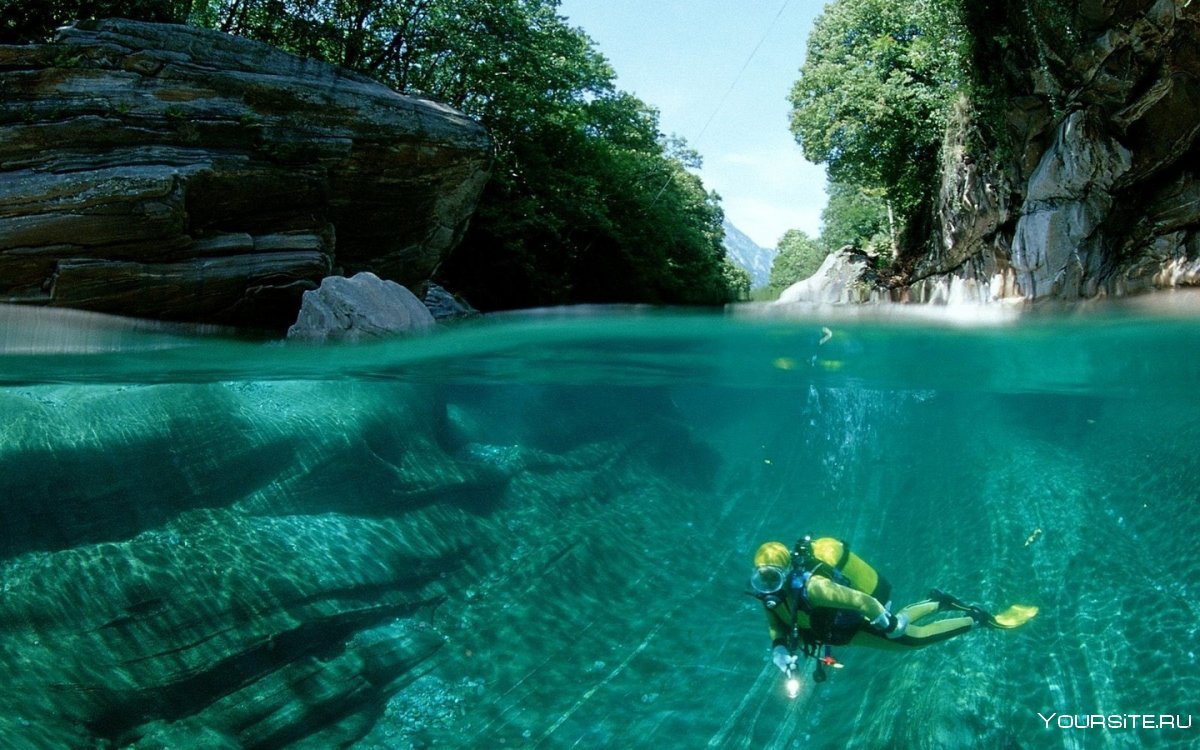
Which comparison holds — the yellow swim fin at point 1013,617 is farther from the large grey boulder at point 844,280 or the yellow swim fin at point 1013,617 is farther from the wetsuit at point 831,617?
the large grey boulder at point 844,280

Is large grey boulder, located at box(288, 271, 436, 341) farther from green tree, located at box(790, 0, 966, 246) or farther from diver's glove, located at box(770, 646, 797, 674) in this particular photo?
green tree, located at box(790, 0, 966, 246)

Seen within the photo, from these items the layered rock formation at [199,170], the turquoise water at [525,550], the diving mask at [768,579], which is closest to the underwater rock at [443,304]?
the layered rock formation at [199,170]

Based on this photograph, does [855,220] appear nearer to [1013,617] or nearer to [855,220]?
[855,220]

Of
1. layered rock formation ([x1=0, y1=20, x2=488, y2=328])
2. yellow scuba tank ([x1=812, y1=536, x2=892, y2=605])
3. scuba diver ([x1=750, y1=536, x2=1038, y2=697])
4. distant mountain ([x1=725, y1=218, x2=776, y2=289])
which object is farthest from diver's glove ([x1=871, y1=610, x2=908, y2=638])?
distant mountain ([x1=725, y1=218, x2=776, y2=289])

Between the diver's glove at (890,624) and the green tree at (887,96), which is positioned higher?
the green tree at (887,96)

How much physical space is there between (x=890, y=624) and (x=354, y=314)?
9.20 m

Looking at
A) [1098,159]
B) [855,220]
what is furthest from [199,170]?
[855,220]

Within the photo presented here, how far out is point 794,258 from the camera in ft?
208

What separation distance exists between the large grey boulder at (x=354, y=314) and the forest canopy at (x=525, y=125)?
8.06m

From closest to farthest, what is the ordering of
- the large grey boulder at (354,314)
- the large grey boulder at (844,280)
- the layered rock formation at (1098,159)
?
1. the large grey boulder at (354,314)
2. the layered rock formation at (1098,159)
3. the large grey boulder at (844,280)

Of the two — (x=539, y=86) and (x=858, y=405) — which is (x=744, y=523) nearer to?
(x=858, y=405)

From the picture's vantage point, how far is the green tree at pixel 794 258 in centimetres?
5752

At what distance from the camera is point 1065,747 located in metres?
7.03

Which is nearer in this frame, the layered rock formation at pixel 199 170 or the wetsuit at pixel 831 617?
the wetsuit at pixel 831 617
